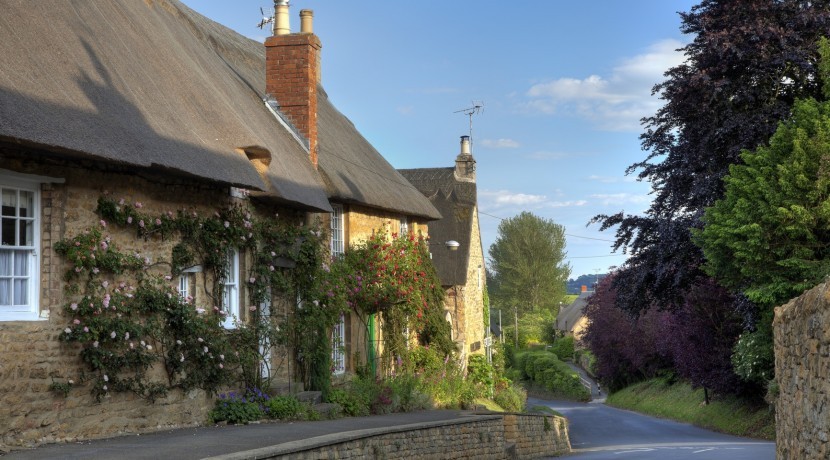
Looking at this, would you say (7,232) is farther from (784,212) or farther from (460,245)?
(460,245)

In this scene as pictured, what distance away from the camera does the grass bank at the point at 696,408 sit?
30812mm

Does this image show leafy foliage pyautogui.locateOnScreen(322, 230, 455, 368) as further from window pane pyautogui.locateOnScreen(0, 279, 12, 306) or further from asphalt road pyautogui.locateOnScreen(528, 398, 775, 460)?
window pane pyautogui.locateOnScreen(0, 279, 12, 306)

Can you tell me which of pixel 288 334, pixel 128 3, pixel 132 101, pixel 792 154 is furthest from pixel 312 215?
pixel 792 154

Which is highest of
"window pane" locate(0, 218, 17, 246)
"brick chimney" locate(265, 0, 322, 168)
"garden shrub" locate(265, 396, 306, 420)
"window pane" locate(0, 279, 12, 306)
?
"brick chimney" locate(265, 0, 322, 168)

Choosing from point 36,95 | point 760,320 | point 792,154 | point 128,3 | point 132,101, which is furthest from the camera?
point 760,320

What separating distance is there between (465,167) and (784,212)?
22486 mm

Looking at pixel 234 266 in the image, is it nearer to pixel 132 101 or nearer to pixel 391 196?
pixel 132 101

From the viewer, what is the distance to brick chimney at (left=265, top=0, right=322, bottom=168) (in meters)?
19.3

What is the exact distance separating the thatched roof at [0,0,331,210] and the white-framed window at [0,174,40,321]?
0.73 metres

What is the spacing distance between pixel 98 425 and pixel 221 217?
405 centimetres

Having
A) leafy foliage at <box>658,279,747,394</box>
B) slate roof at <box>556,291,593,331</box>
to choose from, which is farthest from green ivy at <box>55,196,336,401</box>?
slate roof at <box>556,291,593,331</box>

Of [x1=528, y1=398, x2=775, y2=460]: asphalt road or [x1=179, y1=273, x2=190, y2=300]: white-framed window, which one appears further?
[x1=528, y1=398, x2=775, y2=460]: asphalt road

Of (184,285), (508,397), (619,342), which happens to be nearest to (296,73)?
(184,285)

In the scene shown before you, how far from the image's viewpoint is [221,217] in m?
14.7
